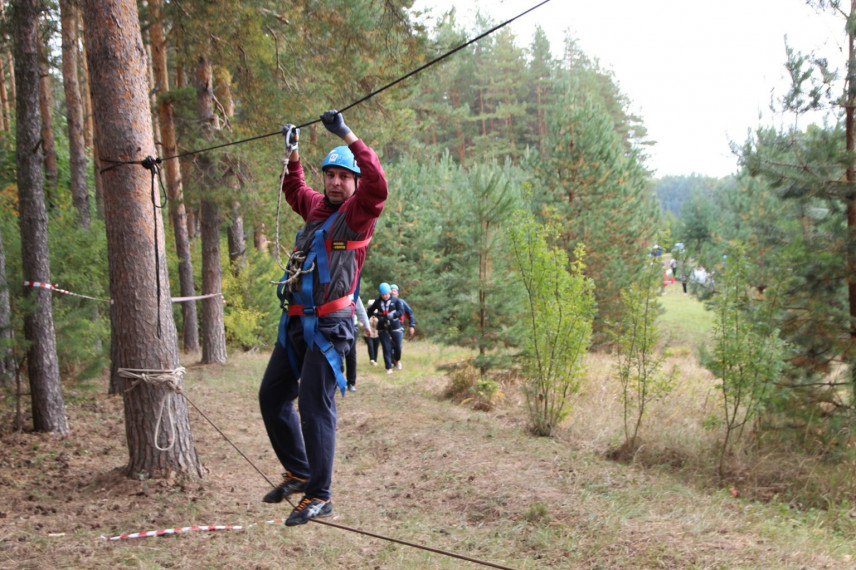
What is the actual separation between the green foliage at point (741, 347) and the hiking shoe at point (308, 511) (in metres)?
5.08

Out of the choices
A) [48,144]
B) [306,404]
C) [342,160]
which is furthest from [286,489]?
[48,144]

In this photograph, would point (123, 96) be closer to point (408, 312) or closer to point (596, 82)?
point (408, 312)

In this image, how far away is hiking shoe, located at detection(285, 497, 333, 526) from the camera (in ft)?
13.2

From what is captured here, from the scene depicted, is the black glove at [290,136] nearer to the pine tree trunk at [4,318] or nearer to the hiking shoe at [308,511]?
the hiking shoe at [308,511]

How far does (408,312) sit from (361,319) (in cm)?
393

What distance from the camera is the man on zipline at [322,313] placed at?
13.2 ft

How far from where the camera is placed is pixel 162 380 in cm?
580

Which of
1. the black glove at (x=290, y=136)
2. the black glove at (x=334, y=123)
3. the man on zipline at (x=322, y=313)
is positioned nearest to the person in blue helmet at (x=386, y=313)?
the black glove at (x=290, y=136)

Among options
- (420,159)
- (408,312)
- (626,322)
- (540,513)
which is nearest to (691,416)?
(626,322)

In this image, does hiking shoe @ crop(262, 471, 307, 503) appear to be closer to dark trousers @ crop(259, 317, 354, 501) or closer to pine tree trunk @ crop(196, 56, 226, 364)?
dark trousers @ crop(259, 317, 354, 501)

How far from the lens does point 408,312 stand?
1402 cm

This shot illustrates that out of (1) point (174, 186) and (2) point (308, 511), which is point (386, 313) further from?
(2) point (308, 511)

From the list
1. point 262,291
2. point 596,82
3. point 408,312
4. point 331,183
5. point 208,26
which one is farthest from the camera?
point 596,82

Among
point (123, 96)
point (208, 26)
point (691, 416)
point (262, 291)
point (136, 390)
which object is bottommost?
point (691, 416)
